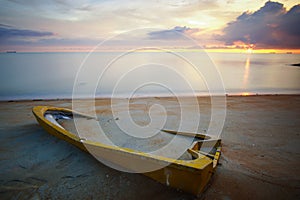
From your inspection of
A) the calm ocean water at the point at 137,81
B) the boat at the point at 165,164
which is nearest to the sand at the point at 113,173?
the boat at the point at 165,164

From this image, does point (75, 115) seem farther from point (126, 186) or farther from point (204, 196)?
point (204, 196)

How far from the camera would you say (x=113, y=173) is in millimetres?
2629

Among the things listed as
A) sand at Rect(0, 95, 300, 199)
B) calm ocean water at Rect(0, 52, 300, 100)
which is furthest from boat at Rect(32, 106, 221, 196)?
calm ocean water at Rect(0, 52, 300, 100)

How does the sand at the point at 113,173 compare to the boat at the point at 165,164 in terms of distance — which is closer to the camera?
the boat at the point at 165,164

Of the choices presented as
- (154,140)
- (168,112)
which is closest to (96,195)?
(154,140)

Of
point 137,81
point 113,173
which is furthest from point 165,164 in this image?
point 137,81

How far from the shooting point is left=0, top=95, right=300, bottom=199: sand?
7.59 feet

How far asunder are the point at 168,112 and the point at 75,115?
326cm

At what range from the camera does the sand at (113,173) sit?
2.31 meters

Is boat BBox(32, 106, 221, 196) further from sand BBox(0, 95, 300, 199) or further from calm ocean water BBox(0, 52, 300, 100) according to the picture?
calm ocean water BBox(0, 52, 300, 100)

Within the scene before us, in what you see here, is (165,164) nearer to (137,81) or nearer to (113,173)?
(113,173)

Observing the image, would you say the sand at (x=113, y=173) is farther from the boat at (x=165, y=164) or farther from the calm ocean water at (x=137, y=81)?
the calm ocean water at (x=137, y=81)

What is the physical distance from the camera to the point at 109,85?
55.0ft

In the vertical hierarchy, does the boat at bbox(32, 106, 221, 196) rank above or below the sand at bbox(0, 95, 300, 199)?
above
